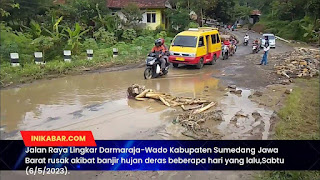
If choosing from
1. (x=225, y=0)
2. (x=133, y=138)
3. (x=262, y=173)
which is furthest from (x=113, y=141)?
(x=225, y=0)

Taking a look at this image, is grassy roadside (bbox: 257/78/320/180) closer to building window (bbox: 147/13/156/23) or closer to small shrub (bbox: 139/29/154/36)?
small shrub (bbox: 139/29/154/36)

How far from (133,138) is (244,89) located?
608 centimetres

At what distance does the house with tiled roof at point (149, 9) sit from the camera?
31078 millimetres

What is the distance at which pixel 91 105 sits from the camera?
349 inches

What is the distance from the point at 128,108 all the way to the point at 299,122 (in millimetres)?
4352

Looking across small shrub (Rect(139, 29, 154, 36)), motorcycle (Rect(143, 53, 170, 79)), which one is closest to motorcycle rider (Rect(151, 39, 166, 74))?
motorcycle (Rect(143, 53, 170, 79))

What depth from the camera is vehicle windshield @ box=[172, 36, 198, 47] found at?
50.0 ft

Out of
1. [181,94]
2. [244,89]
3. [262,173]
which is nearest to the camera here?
[262,173]

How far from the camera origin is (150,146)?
5.87 metres

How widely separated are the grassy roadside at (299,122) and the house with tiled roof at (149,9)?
72.2 feet

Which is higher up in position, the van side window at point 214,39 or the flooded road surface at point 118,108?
the van side window at point 214,39

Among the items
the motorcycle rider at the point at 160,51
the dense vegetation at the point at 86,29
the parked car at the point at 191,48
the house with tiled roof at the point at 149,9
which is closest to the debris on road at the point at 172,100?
the motorcycle rider at the point at 160,51

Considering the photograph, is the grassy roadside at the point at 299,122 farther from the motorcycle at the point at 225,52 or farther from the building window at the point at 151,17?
the building window at the point at 151,17

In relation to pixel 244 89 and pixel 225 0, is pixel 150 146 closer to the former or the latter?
pixel 244 89
